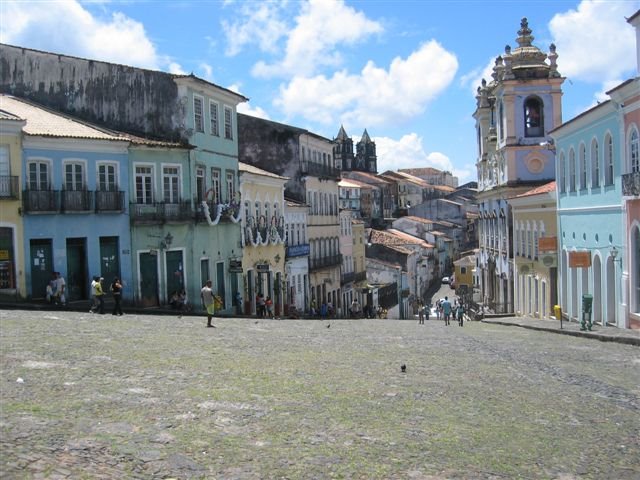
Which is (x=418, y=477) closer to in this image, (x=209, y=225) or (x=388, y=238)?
(x=209, y=225)

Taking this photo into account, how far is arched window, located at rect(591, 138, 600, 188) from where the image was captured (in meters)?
28.8

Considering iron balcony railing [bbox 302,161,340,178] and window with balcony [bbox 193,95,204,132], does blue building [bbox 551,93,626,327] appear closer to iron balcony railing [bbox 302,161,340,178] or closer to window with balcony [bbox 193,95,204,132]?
window with balcony [bbox 193,95,204,132]

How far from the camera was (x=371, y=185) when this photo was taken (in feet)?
407

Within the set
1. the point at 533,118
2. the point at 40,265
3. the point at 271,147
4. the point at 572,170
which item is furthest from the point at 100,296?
the point at 533,118

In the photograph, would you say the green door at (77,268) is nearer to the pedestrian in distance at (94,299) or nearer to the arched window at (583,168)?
the pedestrian in distance at (94,299)

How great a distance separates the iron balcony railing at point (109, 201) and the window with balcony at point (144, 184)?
1087mm

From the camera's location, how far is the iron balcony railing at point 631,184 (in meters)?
24.0

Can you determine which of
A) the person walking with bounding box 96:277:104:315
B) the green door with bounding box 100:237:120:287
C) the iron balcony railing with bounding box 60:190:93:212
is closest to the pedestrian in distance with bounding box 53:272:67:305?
the person walking with bounding box 96:277:104:315

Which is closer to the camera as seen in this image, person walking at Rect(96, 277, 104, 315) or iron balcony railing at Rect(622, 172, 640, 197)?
iron balcony railing at Rect(622, 172, 640, 197)

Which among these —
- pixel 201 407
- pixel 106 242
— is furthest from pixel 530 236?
pixel 201 407

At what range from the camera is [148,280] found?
30.7 m

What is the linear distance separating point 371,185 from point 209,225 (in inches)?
3592

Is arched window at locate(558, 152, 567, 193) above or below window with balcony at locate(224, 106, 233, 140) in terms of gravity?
below

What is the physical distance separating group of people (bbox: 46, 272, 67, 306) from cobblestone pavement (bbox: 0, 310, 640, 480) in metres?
6.00
